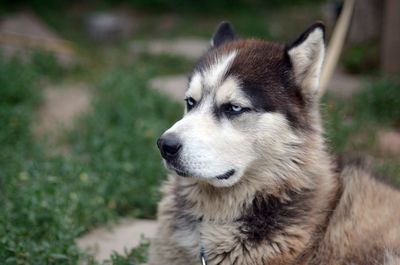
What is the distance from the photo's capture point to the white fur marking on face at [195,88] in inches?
151

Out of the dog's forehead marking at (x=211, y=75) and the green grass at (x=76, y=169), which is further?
the green grass at (x=76, y=169)

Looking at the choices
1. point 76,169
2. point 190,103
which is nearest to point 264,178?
point 190,103

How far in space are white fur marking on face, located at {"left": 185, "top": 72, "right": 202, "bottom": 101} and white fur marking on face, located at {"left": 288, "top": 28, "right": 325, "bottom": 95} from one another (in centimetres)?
53

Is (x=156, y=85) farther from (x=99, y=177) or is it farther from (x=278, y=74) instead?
(x=278, y=74)

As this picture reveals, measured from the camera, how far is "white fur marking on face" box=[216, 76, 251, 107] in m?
3.68

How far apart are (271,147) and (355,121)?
3120 mm

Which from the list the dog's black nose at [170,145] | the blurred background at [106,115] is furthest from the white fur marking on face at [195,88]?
the blurred background at [106,115]

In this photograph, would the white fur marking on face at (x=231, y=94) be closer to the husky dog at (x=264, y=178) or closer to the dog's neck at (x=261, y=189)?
the husky dog at (x=264, y=178)

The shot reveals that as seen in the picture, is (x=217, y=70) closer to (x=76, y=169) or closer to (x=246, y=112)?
(x=246, y=112)

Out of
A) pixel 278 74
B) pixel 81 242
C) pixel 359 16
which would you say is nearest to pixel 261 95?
pixel 278 74

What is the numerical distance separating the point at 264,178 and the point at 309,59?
0.73 meters

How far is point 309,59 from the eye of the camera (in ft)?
12.6

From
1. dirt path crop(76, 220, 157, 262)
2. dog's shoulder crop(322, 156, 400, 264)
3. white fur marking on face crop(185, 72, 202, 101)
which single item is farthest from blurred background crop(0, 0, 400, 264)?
white fur marking on face crop(185, 72, 202, 101)

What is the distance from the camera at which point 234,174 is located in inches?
143
